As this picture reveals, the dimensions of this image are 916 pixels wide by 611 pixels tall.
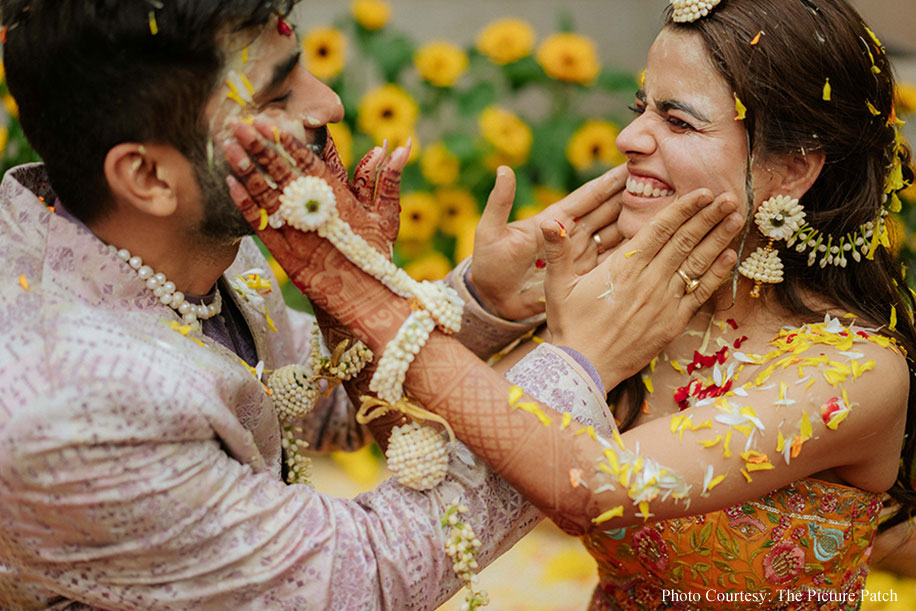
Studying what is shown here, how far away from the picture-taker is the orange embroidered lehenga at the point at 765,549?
2.19 meters

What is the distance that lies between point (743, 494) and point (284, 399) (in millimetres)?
1078

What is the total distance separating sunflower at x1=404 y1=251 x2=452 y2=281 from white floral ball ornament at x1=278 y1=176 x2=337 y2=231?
245 cm

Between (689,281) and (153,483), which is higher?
(689,281)

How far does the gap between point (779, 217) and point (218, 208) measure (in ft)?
4.31

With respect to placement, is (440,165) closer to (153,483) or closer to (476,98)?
(476,98)

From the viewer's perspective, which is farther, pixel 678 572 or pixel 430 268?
pixel 430 268

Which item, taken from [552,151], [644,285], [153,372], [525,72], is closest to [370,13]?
[525,72]

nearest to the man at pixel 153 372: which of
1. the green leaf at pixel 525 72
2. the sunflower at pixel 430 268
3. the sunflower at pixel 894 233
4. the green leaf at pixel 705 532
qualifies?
the green leaf at pixel 705 532

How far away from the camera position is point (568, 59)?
420cm

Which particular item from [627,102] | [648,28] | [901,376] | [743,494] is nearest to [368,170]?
[743,494]

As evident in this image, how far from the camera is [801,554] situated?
2.20m

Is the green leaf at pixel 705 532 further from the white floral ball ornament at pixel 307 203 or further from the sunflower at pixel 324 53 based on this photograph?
the sunflower at pixel 324 53

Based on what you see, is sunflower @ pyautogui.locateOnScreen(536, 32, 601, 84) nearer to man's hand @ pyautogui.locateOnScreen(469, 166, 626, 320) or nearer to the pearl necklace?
man's hand @ pyautogui.locateOnScreen(469, 166, 626, 320)

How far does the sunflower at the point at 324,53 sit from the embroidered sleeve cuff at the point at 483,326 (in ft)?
6.26
